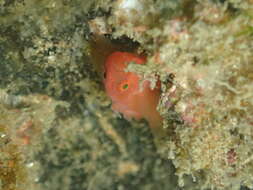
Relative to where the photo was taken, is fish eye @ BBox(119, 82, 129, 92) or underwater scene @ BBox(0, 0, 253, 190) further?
fish eye @ BBox(119, 82, 129, 92)

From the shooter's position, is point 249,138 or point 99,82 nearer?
point 249,138

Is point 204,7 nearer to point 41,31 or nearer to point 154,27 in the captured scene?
point 154,27

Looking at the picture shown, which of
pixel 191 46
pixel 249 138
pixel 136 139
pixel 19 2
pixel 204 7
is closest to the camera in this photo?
pixel 204 7

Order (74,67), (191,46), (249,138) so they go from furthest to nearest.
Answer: (74,67), (249,138), (191,46)

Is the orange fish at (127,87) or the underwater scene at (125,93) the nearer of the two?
the underwater scene at (125,93)

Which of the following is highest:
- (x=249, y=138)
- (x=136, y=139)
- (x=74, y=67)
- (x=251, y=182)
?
(x=74, y=67)

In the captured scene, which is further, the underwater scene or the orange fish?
the orange fish

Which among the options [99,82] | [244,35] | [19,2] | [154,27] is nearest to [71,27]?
[19,2]

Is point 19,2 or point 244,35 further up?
point 19,2
